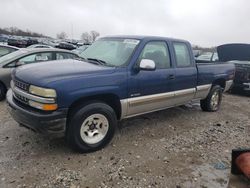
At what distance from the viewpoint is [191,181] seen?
348 cm

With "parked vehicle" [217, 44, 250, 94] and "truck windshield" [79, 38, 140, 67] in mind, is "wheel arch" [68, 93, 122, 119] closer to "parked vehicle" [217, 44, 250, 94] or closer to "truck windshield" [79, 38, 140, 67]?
"truck windshield" [79, 38, 140, 67]

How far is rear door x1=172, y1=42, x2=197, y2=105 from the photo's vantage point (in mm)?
5379

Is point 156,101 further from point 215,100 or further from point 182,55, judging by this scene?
point 215,100

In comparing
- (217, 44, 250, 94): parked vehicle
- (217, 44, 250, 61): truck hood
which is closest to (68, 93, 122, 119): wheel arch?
(217, 44, 250, 94): parked vehicle

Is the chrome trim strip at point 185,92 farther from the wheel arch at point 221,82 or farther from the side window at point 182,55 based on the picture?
the wheel arch at point 221,82

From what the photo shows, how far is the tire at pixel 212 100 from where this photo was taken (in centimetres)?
674

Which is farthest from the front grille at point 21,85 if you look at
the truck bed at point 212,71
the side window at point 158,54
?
the truck bed at point 212,71

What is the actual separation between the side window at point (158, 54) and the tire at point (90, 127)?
1.31 meters

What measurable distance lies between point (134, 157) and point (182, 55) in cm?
267

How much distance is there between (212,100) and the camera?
6895 millimetres

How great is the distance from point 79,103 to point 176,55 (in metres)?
2.53

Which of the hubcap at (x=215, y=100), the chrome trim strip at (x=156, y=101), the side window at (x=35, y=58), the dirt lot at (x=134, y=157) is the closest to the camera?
the dirt lot at (x=134, y=157)

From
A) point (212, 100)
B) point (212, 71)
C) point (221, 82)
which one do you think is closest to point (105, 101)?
point (212, 71)

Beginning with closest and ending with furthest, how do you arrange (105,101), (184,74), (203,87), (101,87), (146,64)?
(101,87)
(105,101)
(146,64)
(184,74)
(203,87)
